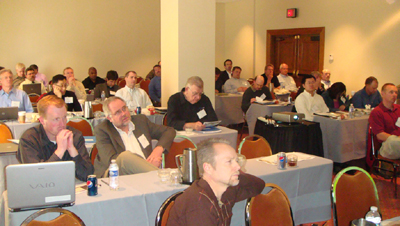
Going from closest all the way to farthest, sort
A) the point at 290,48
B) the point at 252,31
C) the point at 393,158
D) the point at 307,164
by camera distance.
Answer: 1. the point at 307,164
2. the point at 393,158
3. the point at 290,48
4. the point at 252,31

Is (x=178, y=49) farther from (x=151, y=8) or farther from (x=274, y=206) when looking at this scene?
(x=151, y=8)

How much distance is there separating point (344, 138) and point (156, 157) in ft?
10.1

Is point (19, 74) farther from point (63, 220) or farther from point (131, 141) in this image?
point (63, 220)

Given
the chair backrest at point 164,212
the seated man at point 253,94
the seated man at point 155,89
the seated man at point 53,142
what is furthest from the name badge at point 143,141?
the seated man at point 155,89

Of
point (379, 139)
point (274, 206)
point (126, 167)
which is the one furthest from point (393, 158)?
point (126, 167)

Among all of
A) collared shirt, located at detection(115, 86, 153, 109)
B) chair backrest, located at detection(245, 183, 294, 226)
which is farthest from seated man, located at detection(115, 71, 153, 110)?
chair backrest, located at detection(245, 183, 294, 226)

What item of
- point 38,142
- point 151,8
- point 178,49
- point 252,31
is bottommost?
point 38,142

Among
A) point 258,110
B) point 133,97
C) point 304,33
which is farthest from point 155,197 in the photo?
point 304,33

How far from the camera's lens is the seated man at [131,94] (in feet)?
20.9

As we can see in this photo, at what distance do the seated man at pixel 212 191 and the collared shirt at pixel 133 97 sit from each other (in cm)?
460

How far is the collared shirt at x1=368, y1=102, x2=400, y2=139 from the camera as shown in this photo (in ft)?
15.0

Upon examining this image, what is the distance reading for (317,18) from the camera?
378 inches

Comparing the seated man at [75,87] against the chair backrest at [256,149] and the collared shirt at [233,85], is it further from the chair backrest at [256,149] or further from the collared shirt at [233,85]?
the chair backrest at [256,149]

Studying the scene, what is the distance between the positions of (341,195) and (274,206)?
0.49 m
